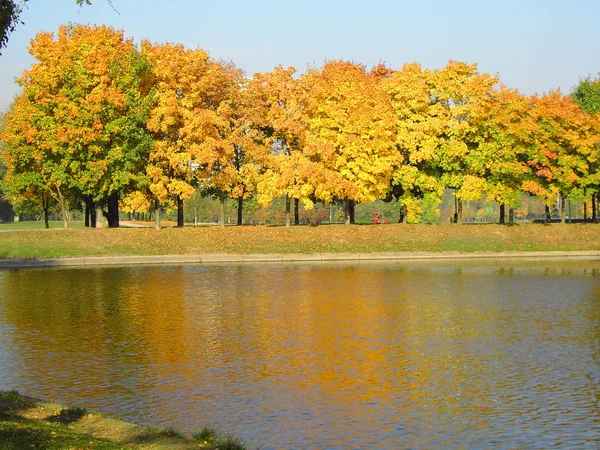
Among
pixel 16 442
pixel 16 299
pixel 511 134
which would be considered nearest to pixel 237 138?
pixel 511 134

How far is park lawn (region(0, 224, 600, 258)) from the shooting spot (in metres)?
56.3

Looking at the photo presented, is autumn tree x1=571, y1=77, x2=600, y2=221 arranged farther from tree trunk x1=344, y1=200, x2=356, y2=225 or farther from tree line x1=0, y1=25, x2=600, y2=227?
tree trunk x1=344, y1=200, x2=356, y2=225

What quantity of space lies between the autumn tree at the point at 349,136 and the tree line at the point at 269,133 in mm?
126

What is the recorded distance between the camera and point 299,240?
61.2 meters

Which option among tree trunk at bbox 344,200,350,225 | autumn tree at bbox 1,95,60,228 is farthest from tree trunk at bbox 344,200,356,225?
autumn tree at bbox 1,95,60,228

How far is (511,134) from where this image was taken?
229 feet

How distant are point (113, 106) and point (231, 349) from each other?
150 ft

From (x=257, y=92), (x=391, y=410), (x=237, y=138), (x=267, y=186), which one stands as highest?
(x=257, y=92)

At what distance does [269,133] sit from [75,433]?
200ft

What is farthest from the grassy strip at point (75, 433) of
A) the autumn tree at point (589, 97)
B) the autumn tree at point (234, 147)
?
the autumn tree at point (589, 97)

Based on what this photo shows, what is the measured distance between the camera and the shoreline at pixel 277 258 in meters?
51.1

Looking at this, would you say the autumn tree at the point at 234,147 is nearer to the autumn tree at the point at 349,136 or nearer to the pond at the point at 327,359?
the autumn tree at the point at 349,136

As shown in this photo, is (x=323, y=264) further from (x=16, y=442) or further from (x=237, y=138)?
(x=16, y=442)

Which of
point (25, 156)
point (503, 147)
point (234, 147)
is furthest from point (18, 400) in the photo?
point (503, 147)
